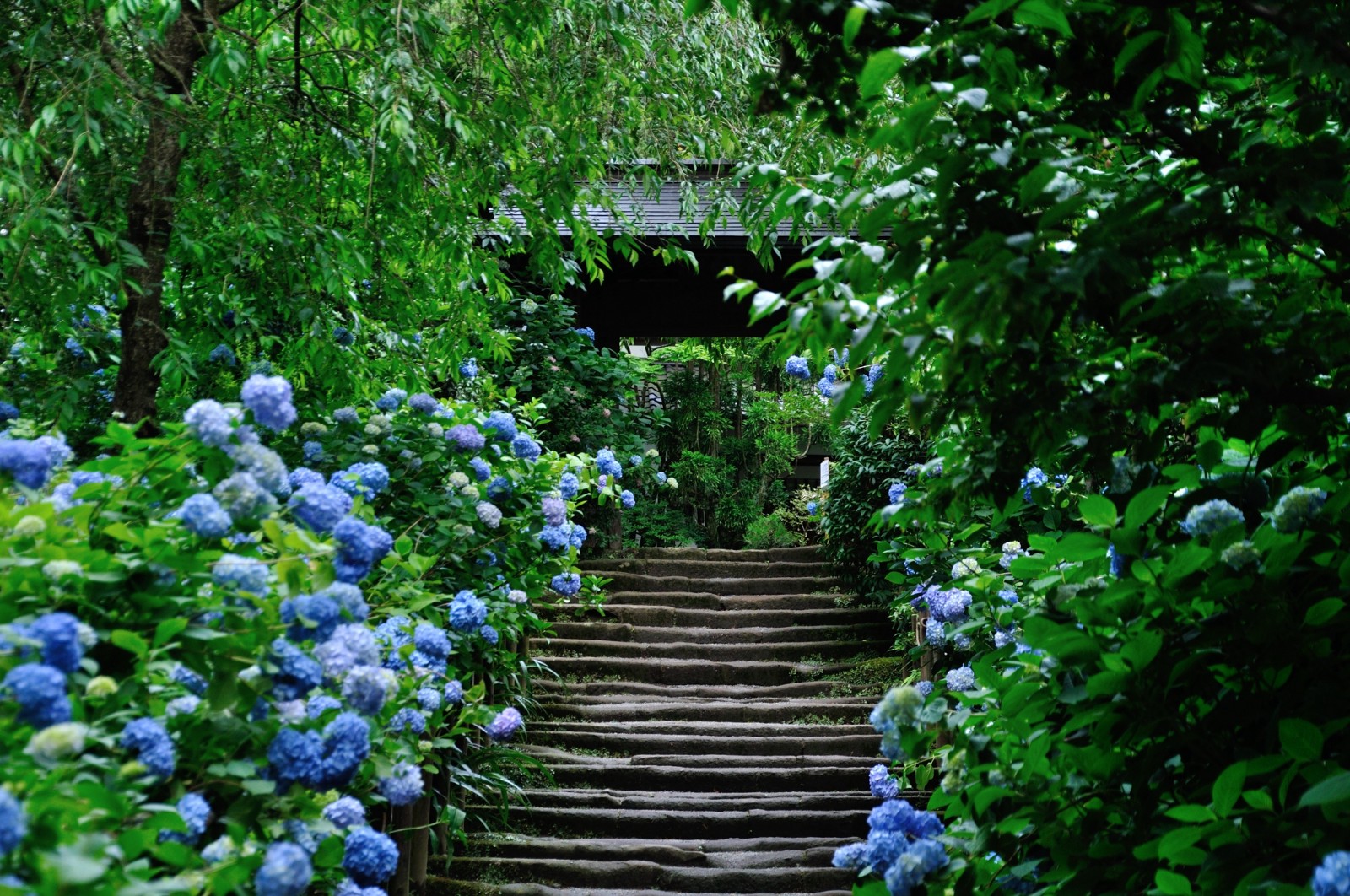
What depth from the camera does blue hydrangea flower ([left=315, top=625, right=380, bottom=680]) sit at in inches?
63.8

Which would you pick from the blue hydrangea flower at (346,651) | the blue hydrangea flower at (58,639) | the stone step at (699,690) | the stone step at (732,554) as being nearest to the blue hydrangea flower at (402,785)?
the blue hydrangea flower at (346,651)

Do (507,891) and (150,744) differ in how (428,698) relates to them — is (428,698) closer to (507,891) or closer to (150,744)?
(150,744)

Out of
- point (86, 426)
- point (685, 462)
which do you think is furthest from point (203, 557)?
point (685, 462)

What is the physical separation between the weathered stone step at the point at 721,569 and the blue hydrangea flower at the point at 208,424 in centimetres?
779

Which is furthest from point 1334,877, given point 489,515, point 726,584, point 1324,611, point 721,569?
point 721,569

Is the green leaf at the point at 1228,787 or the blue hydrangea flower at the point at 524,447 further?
the blue hydrangea flower at the point at 524,447

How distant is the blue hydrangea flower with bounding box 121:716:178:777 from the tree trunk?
189cm

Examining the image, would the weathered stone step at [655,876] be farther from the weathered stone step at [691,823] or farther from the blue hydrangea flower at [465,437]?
the blue hydrangea flower at [465,437]

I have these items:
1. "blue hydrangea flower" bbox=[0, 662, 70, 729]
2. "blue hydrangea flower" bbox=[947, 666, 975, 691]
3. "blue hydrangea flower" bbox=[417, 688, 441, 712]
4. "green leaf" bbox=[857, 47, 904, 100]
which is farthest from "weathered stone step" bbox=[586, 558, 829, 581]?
"blue hydrangea flower" bbox=[0, 662, 70, 729]

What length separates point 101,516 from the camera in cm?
162

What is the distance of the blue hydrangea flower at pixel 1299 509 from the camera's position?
1.62m

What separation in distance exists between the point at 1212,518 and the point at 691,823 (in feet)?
13.7

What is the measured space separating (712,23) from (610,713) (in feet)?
12.8

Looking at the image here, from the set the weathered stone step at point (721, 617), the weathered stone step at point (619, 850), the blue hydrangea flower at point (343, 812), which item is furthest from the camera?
the weathered stone step at point (721, 617)
